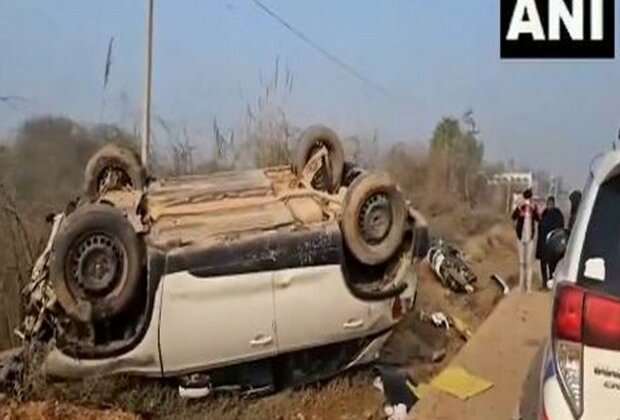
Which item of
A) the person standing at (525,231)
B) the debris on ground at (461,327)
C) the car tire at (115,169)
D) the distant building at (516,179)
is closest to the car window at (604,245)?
the car tire at (115,169)

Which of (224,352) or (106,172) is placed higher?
(106,172)

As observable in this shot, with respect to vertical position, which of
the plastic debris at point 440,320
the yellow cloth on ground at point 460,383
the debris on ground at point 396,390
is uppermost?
the yellow cloth on ground at point 460,383

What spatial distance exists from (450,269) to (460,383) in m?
3.40

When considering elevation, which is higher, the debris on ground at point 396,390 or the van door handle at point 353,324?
the van door handle at point 353,324

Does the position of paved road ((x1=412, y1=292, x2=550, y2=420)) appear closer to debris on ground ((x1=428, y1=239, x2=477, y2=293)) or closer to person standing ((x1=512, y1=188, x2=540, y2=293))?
debris on ground ((x1=428, y1=239, x2=477, y2=293))

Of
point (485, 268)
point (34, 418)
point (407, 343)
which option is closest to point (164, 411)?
point (34, 418)

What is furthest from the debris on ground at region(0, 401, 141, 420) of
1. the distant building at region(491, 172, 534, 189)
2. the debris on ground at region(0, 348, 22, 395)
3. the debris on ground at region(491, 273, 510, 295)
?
the distant building at region(491, 172, 534, 189)

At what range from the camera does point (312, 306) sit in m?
7.58

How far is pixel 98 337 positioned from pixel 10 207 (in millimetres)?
2102

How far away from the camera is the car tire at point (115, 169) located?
27.0ft

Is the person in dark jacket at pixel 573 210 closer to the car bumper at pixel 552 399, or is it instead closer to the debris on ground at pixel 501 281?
the car bumper at pixel 552 399

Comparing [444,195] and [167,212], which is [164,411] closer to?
[167,212]

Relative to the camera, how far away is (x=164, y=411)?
24.3 ft

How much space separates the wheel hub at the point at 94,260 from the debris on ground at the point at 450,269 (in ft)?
12.9
